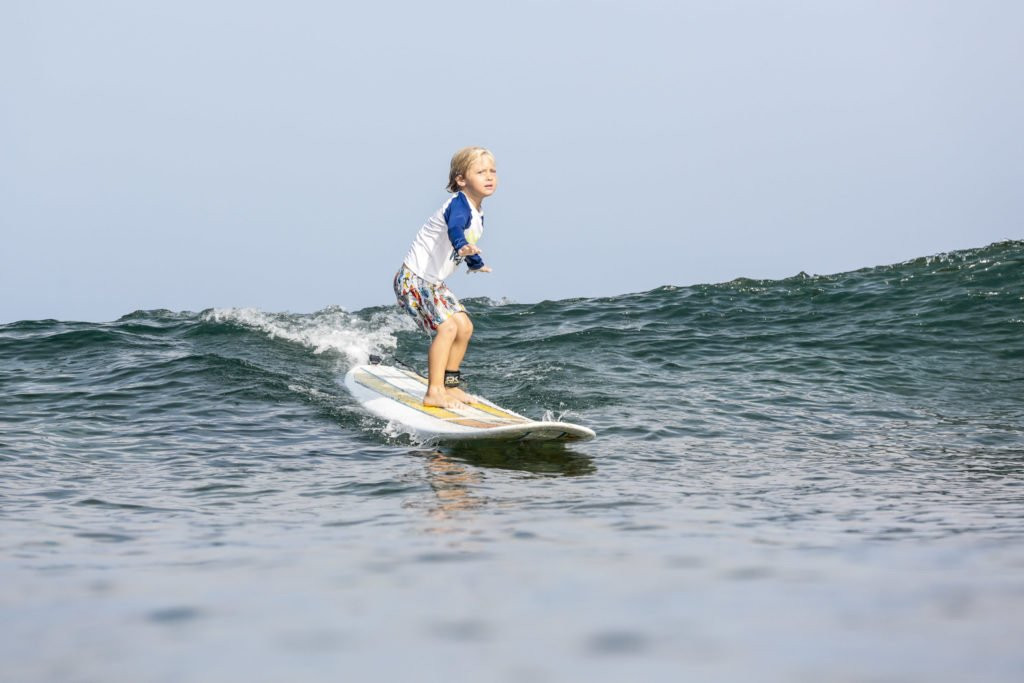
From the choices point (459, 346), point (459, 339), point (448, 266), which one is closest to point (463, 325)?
point (459, 339)

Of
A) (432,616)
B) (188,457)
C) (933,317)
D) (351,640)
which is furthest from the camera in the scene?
(933,317)

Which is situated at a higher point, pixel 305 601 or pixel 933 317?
pixel 933 317

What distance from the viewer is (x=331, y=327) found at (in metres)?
14.6

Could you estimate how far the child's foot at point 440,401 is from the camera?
7.52 metres

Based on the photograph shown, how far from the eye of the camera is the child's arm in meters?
7.18

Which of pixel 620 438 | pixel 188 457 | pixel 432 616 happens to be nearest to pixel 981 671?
pixel 432 616

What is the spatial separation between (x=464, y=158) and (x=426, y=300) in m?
1.32

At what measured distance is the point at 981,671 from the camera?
6.22 feet

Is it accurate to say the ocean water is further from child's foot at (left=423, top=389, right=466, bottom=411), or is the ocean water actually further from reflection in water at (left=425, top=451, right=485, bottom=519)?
child's foot at (left=423, top=389, right=466, bottom=411)

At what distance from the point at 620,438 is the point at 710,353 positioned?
548 cm

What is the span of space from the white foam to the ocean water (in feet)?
3.58

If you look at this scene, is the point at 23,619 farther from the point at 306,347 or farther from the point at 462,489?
the point at 306,347

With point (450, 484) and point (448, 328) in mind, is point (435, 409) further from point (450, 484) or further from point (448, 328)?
point (450, 484)

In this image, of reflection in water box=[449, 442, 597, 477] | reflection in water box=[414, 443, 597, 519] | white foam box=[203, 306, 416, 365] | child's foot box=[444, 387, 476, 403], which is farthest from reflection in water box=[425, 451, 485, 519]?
white foam box=[203, 306, 416, 365]
